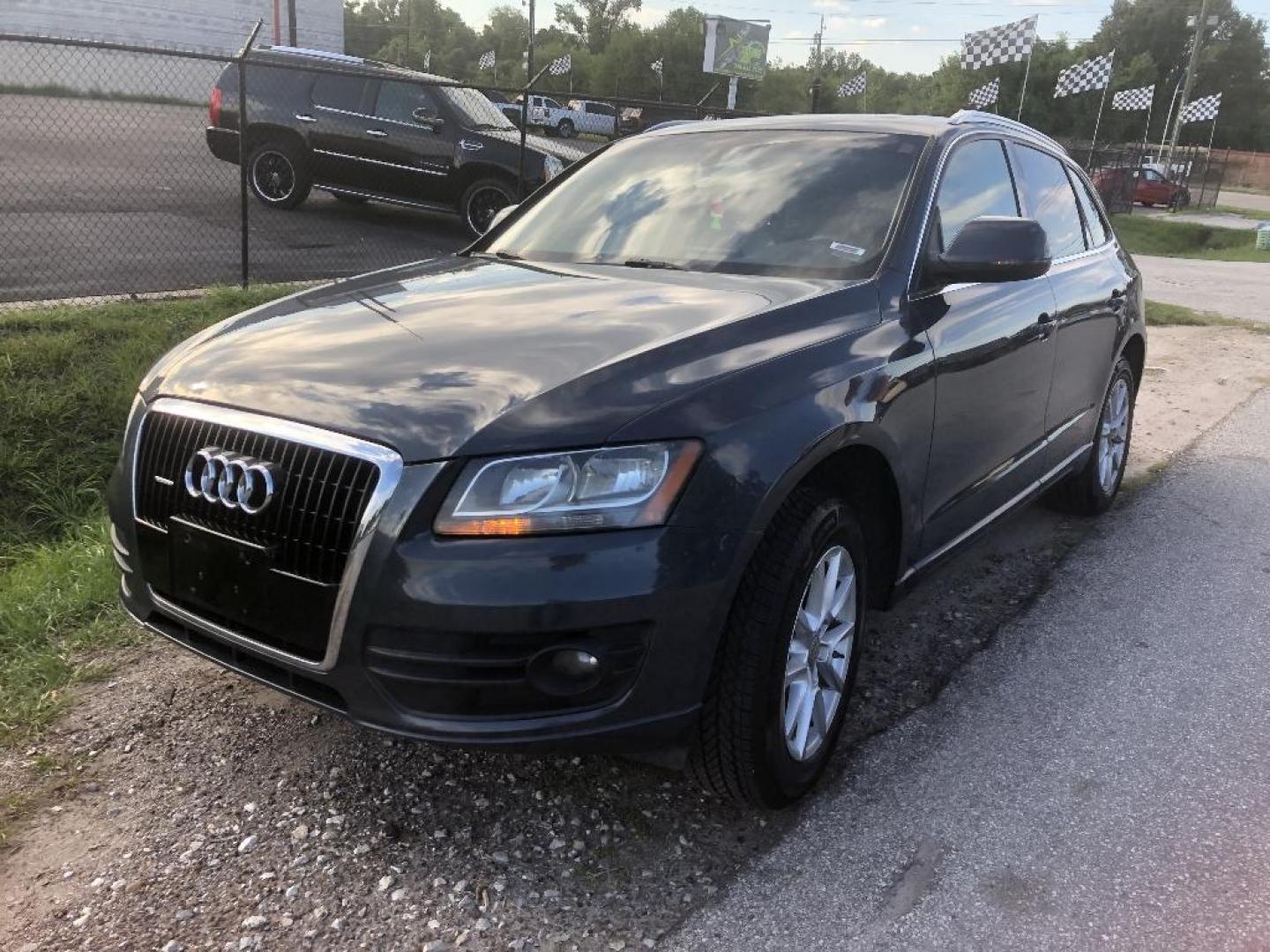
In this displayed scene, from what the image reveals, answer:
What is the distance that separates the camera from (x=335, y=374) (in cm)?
253

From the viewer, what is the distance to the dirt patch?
232 cm

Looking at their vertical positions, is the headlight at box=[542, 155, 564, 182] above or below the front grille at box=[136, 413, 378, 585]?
above

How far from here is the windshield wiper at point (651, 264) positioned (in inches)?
135

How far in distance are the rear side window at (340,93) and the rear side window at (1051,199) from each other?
907 centimetres

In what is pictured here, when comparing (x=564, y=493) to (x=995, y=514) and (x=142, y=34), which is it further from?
(x=142, y=34)

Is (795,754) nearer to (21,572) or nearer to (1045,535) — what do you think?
(1045,535)

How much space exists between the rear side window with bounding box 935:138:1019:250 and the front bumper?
171cm

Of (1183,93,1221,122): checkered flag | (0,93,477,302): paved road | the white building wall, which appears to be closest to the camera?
(0,93,477,302): paved road

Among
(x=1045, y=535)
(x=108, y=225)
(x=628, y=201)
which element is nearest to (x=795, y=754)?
(x=628, y=201)

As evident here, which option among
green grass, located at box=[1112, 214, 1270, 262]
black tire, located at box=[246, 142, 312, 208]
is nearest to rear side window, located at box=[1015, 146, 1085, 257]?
black tire, located at box=[246, 142, 312, 208]

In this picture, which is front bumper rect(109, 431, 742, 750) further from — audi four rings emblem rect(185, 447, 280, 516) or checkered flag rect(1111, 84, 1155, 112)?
checkered flag rect(1111, 84, 1155, 112)

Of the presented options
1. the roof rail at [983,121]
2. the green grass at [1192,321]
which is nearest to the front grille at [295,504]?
the roof rail at [983,121]

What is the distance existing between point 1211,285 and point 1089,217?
12418 mm

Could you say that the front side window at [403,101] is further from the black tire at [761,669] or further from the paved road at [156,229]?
the black tire at [761,669]
